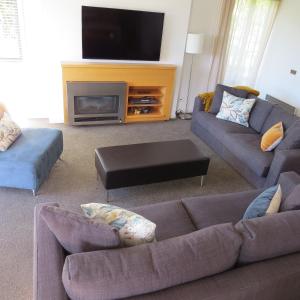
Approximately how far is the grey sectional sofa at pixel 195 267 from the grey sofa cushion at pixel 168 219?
0.49 m

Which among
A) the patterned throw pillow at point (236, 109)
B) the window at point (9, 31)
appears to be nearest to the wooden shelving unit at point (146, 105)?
the patterned throw pillow at point (236, 109)

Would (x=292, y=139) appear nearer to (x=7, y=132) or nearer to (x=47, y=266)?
(x=47, y=266)

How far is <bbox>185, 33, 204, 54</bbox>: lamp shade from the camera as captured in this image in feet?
14.3

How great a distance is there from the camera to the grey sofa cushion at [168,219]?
1.82m

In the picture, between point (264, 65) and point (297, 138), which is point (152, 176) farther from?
point (264, 65)

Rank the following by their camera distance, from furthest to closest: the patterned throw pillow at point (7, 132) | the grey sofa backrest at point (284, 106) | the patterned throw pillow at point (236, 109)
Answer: the grey sofa backrest at point (284, 106) → the patterned throw pillow at point (236, 109) → the patterned throw pillow at point (7, 132)

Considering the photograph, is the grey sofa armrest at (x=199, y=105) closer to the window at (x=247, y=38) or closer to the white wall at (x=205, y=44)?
the white wall at (x=205, y=44)

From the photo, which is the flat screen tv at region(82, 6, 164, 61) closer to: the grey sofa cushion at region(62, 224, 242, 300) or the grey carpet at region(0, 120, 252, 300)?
the grey carpet at region(0, 120, 252, 300)

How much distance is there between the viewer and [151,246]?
4.06 feet

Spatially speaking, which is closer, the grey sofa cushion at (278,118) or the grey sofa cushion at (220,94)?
the grey sofa cushion at (278,118)

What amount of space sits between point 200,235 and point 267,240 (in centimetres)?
33

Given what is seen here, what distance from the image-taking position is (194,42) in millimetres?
4395

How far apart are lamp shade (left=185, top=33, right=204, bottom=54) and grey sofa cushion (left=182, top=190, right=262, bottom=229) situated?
295 centimetres

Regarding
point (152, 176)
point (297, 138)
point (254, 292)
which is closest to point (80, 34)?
point (152, 176)
